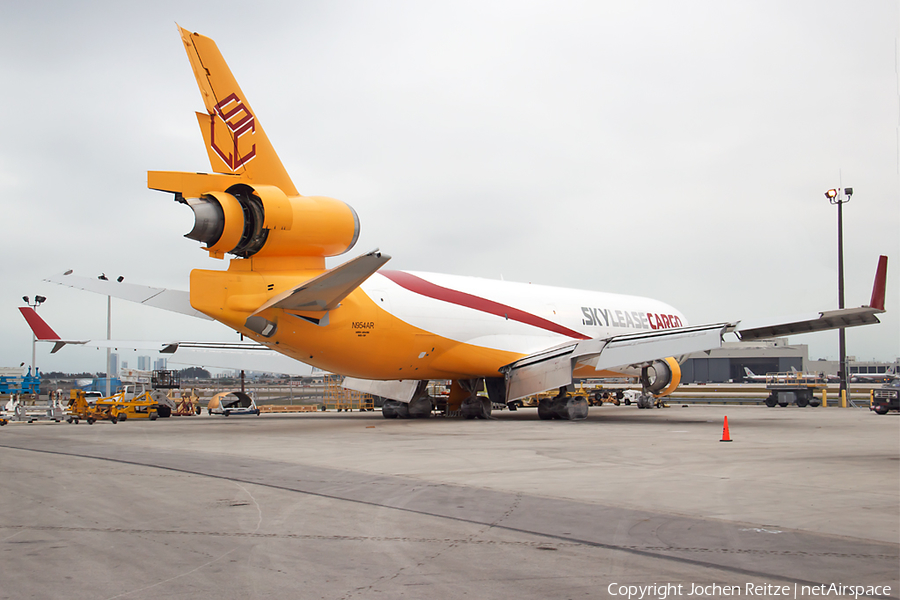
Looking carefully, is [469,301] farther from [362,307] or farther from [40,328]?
[40,328]

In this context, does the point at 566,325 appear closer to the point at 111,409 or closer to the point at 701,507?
the point at 111,409

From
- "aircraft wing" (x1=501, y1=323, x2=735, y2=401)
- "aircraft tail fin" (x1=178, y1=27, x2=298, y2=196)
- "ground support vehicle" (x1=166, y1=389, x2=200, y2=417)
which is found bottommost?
"ground support vehicle" (x1=166, y1=389, x2=200, y2=417)

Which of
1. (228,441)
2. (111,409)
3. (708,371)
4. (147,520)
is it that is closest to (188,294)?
(228,441)

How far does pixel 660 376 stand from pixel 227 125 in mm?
19182

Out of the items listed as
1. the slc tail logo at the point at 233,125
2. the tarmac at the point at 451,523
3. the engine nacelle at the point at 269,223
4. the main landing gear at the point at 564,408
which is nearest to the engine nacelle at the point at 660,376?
the main landing gear at the point at 564,408

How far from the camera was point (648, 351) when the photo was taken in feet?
69.7

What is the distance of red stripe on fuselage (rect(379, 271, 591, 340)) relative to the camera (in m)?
22.4

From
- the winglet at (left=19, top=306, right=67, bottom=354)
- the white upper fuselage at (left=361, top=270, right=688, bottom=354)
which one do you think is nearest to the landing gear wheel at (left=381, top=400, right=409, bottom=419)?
the white upper fuselage at (left=361, top=270, right=688, bottom=354)

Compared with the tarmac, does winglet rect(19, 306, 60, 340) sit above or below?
above

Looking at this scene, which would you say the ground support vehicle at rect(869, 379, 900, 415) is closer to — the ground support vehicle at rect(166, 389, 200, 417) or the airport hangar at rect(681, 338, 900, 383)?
the ground support vehicle at rect(166, 389, 200, 417)

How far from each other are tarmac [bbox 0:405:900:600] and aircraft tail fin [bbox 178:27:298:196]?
21.8ft

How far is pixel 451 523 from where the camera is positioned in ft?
23.3

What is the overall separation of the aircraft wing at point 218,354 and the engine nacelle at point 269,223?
842 centimetres

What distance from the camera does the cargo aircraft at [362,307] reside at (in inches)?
651
